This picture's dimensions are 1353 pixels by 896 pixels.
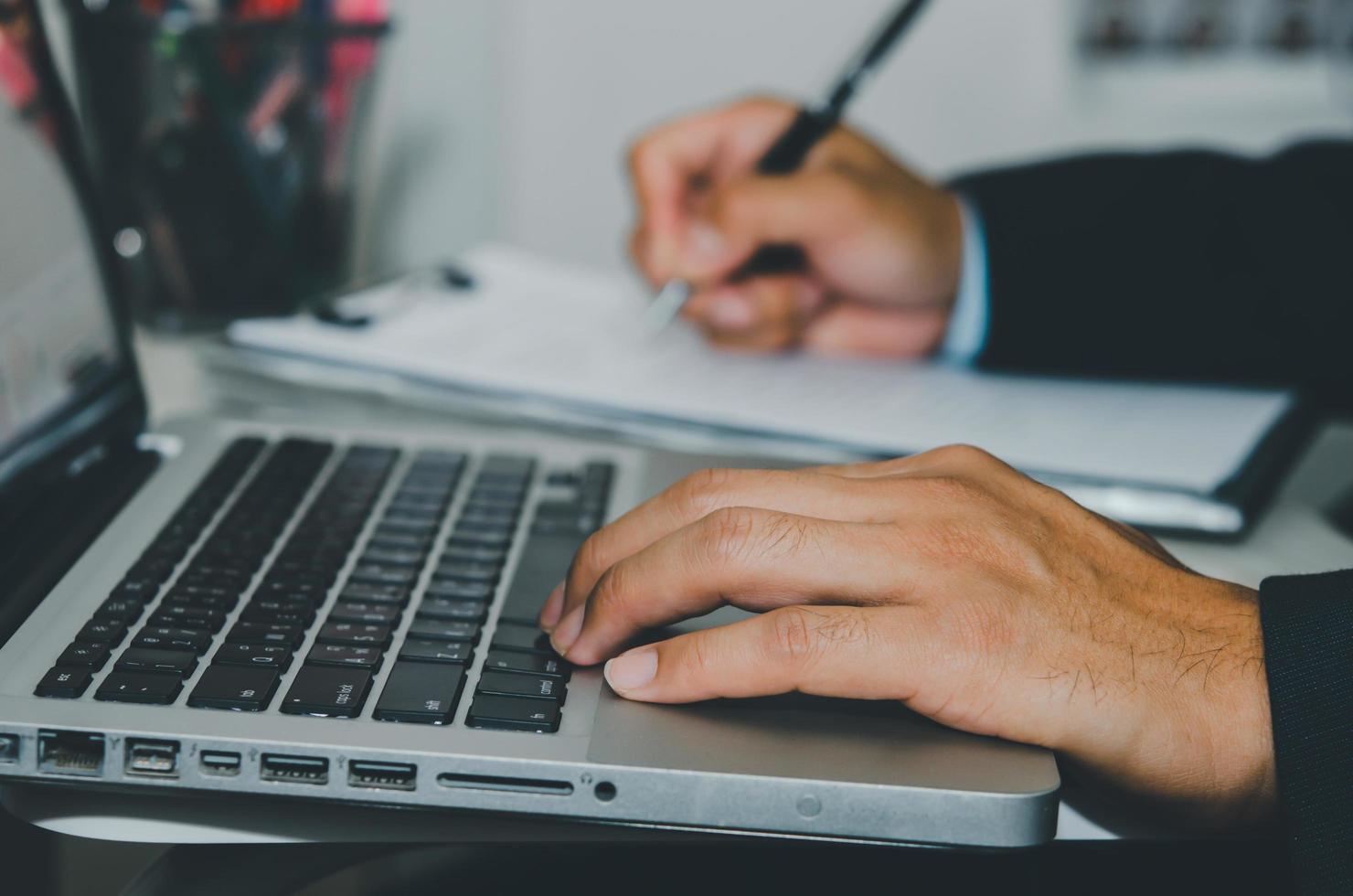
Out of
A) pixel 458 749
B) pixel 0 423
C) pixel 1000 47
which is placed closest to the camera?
pixel 458 749

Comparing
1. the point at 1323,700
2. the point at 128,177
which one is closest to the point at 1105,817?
the point at 1323,700

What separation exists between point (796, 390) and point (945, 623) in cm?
32

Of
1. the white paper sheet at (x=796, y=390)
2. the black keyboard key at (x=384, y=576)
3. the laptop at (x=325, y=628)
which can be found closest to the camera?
the laptop at (x=325, y=628)

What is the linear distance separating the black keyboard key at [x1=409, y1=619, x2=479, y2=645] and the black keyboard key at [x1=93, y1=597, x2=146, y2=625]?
0.09m

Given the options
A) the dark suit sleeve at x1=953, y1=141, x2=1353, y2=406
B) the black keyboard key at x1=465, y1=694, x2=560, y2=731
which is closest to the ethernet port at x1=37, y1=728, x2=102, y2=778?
the black keyboard key at x1=465, y1=694, x2=560, y2=731

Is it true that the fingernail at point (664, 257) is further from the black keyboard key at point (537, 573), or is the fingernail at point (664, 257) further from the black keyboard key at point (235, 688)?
the black keyboard key at point (235, 688)

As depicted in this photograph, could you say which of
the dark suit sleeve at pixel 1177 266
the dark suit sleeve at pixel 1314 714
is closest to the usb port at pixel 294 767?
the dark suit sleeve at pixel 1314 714

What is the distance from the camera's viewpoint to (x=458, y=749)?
1.04ft

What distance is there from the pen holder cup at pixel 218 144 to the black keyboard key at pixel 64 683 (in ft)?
1.27

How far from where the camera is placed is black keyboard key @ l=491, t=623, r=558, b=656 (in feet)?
1.24

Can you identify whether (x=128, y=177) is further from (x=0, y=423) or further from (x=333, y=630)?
(x=333, y=630)

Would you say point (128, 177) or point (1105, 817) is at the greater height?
point (128, 177)

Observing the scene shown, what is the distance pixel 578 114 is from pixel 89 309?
2.17ft

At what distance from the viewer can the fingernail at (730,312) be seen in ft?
2.44
